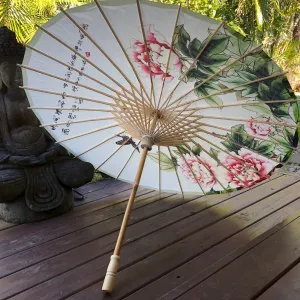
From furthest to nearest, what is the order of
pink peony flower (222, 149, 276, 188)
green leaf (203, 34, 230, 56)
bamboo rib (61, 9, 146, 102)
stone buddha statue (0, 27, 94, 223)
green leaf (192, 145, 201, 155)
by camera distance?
stone buddha statue (0, 27, 94, 223)
green leaf (192, 145, 201, 155)
pink peony flower (222, 149, 276, 188)
bamboo rib (61, 9, 146, 102)
green leaf (203, 34, 230, 56)

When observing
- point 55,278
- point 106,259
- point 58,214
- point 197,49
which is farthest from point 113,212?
point 197,49

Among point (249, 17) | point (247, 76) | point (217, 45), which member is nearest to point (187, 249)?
point (247, 76)

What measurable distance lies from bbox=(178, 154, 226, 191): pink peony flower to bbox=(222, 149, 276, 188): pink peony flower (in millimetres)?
80

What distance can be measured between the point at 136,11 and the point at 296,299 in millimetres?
1371

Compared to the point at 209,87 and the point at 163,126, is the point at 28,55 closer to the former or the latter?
the point at 163,126

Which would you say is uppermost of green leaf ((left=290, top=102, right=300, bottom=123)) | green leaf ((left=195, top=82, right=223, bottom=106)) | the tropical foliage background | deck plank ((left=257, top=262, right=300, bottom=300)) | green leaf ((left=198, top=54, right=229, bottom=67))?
the tropical foliage background

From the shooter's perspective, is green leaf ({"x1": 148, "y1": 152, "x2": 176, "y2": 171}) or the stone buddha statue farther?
the stone buddha statue

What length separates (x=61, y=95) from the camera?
179cm

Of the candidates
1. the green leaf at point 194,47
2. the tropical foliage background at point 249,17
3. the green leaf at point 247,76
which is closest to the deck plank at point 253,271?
the green leaf at point 247,76

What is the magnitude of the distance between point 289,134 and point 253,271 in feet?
2.24

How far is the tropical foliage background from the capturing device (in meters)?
5.51

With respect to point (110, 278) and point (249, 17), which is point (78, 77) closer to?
point (110, 278)

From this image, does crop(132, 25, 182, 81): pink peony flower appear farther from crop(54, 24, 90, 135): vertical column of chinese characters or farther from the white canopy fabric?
crop(54, 24, 90, 135): vertical column of chinese characters

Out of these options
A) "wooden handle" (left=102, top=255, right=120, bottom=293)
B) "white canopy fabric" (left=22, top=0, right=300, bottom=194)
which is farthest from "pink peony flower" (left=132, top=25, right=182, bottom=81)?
"wooden handle" (left=102, top=255, right=120, bottom=293)
